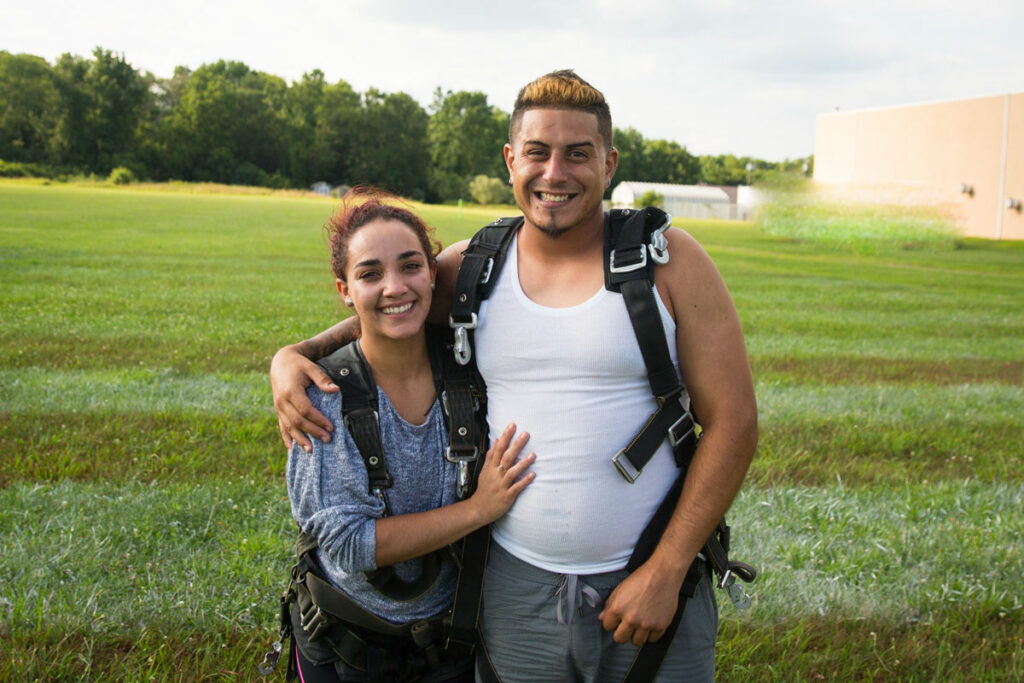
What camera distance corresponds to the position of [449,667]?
2.65 meters

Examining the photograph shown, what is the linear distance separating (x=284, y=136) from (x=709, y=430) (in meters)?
93.8

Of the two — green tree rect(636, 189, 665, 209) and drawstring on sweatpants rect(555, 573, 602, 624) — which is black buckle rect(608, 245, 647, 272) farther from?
green tree rect(636, 189, 665, 209)

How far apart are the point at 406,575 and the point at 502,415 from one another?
Answer: 0.63 metres

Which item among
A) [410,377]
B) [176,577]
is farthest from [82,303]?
[410,377]

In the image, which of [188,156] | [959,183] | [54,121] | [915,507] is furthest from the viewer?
[188,156]

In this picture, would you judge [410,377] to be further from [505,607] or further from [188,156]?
[188,156]

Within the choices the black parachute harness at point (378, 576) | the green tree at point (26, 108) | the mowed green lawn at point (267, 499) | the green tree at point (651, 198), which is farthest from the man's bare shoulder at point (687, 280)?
the green tree at point (651, 198)

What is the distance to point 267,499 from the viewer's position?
513 centimetres

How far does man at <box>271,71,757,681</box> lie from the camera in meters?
2.38

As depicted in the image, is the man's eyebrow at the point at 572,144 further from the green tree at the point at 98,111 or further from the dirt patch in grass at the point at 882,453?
the green tree at the point at 98,111

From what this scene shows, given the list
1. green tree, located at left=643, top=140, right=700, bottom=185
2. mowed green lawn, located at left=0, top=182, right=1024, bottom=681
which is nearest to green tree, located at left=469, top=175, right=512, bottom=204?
green tree, located at left=643, top=140, right=700, bottom=185

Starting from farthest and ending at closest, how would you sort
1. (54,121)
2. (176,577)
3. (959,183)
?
(54,121) → (959,183) → (176,577)

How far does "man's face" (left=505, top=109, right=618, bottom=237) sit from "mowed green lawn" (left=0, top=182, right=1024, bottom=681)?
7.83 ft

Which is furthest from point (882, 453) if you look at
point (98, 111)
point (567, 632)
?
point (98, 111)
